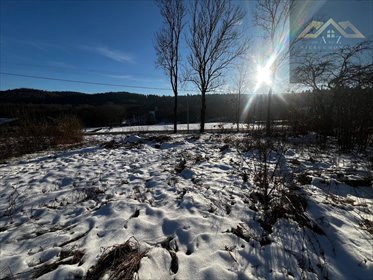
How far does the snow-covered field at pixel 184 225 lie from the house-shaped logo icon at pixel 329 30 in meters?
8.91

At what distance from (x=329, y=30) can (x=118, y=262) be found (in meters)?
14.0

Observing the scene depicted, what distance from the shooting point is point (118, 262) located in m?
1.67

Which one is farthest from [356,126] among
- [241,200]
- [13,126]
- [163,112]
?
Result: [163,112]

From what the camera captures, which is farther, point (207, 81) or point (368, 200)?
point (207, 81)

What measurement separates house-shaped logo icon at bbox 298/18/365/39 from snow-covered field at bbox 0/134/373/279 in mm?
8912

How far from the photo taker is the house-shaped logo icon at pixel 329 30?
9079mm

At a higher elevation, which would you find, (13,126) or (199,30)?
(199,30)

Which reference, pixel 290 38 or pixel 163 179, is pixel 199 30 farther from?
pixel 163 179

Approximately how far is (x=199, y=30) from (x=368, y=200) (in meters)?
15.6

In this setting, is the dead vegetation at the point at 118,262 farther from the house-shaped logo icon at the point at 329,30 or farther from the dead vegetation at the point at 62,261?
the house-shaped logo icon at the point at 329,30

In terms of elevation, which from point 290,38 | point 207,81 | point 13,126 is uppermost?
point 290,38

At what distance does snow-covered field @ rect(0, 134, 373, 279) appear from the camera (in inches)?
65.8

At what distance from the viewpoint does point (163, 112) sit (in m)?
51.9

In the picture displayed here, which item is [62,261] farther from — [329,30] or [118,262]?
[329,30]
